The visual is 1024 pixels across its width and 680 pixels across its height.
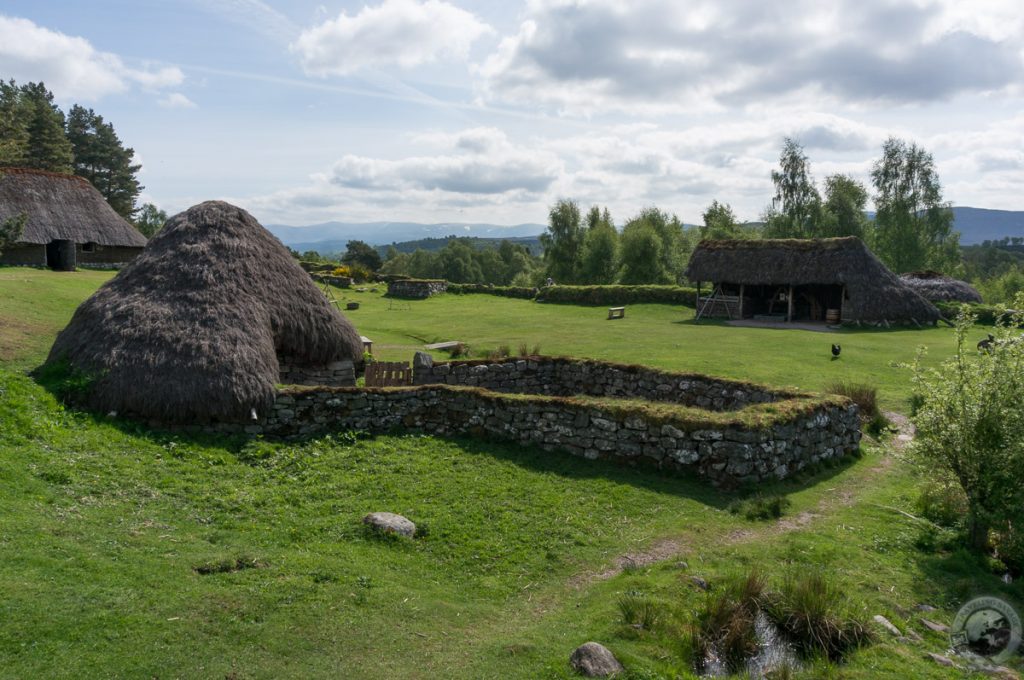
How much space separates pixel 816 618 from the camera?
7.71 m

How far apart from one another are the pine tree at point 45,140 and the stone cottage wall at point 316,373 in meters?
45.4

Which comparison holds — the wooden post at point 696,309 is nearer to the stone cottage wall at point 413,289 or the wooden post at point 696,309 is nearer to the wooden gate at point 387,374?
the stone cottage wall at point 413,289

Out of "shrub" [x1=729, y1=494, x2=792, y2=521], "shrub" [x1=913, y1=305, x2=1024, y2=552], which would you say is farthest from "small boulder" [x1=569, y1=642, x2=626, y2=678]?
"shrub" [x1=913, y1=305, x2=1024, y2=552]

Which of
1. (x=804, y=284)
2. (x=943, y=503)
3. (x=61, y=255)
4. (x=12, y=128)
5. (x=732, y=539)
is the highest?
(x=12, y=128)

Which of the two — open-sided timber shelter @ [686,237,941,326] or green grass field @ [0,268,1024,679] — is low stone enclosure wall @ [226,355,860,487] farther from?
open-sided timber shelter @ [686,237,941,326]

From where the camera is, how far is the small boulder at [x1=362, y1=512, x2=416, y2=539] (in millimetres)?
9664

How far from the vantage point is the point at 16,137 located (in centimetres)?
4419

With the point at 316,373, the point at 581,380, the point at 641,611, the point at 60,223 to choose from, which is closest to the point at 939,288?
the point at 581,380

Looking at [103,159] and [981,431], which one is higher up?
[103,159]

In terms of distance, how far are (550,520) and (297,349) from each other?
30.7ft

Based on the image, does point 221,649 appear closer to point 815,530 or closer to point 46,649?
point 46,649

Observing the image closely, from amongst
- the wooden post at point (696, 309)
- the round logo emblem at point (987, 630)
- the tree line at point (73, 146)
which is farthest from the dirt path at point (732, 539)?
the tree line at point (73, 146)

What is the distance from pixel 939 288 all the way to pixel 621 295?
70.5ft

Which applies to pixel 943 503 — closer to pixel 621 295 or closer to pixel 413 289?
pixel 621 295
